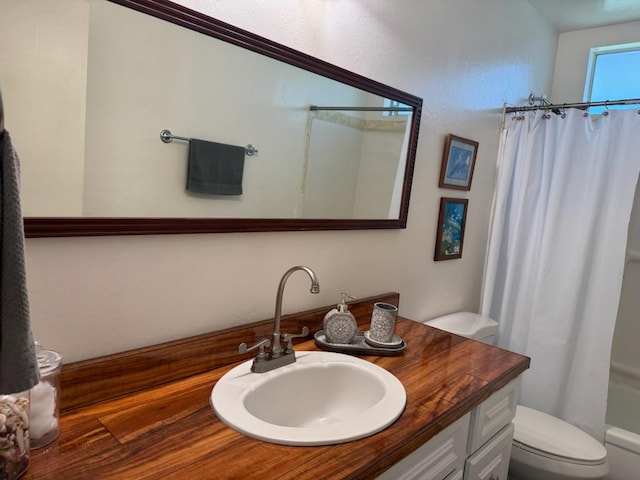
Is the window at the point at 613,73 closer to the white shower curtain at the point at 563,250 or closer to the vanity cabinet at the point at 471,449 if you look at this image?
the white shower curtain at the point at 563,250

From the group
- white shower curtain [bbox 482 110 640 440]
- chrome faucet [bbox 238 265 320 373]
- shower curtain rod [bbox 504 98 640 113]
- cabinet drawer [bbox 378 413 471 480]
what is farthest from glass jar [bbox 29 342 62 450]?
shower curtain rod [bbox 504 98 640 113]

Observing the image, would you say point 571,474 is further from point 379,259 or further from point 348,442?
point 348,442

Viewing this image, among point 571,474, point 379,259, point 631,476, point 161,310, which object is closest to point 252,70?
point 161,310

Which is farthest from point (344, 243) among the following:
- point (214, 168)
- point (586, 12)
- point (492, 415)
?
point (586, 12)

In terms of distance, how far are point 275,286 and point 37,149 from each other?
725 mm

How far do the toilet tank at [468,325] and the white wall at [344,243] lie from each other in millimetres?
79

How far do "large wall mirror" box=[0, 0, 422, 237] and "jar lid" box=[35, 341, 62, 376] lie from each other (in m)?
0.23

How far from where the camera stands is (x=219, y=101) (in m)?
1.09

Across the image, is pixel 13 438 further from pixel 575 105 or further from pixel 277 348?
pixel 575 105

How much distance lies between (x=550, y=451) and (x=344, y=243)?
3.83ft

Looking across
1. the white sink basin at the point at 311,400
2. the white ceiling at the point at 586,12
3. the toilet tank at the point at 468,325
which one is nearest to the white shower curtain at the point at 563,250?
the toilet tank at the point at 468,325

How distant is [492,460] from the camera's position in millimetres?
1343

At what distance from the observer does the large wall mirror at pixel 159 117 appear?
0.82 m

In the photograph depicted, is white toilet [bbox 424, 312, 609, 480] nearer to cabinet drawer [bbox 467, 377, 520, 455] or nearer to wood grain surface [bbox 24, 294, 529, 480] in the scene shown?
cabinet drawer [bbox 467, 377, 520, 455]
